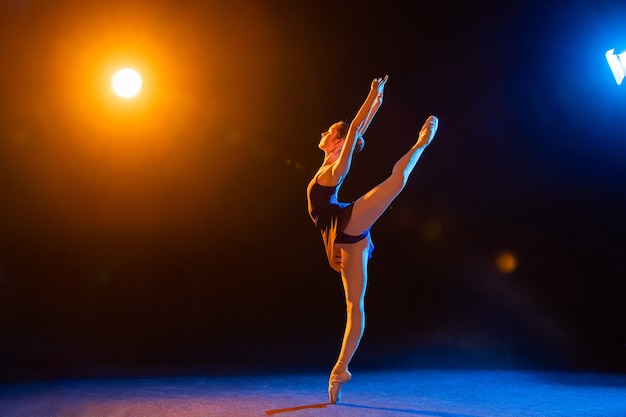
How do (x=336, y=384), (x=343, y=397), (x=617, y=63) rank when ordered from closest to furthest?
1. (x=336, y=384)
2. (x=343, y=397)
3. (x=617, y=63)

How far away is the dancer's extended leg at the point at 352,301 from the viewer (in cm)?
285

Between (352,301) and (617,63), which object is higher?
(617,63)

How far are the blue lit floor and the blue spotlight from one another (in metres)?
2.42

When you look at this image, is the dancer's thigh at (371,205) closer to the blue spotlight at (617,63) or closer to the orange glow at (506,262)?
the orange glow at (506,262)

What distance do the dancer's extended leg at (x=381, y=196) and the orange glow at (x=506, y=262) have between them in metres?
2.53

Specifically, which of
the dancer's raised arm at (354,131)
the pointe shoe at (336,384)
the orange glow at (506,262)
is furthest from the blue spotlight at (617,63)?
the pointe shoe at (336,384)

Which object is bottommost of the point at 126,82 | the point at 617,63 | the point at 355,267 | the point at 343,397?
the point at 343,397

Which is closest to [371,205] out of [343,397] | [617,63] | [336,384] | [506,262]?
[336,384]

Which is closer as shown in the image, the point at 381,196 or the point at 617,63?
the point at 381,196

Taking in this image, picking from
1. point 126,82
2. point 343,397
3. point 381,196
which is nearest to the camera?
point 381,196

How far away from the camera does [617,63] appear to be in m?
4.59

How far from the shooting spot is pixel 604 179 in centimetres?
495

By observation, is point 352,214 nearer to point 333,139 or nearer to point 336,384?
point 333,139

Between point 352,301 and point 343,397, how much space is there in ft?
1.84
